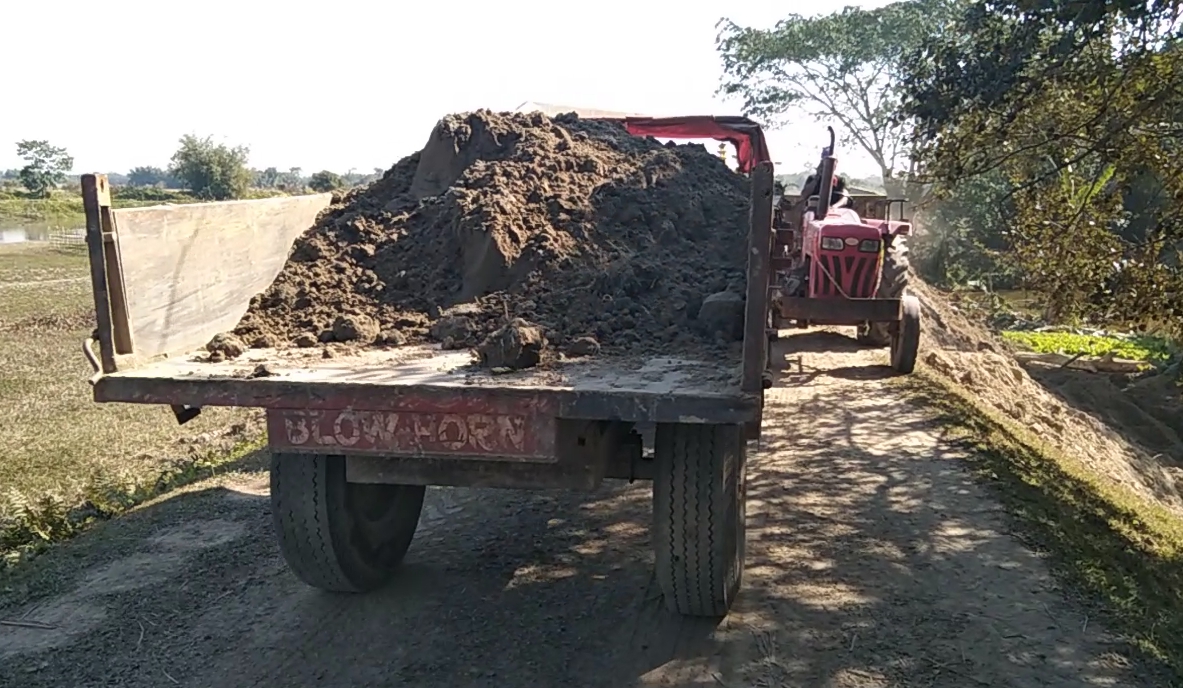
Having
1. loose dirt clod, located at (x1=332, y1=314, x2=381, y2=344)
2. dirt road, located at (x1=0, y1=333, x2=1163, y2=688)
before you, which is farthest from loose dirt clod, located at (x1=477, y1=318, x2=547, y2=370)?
dirt road, located at (x1=0, y1=333, x2=1163, y2=688)

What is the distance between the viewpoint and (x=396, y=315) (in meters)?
4.51

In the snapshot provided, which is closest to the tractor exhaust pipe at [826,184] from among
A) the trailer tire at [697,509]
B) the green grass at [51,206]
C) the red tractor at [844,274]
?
the red tractor at [844,274]

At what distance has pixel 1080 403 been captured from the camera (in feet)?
45.3

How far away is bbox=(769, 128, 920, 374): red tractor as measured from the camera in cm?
895

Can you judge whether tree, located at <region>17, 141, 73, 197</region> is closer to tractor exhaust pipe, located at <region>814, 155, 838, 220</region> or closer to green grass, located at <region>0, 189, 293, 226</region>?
green grass, located at <region>0, 189, 293, 226</region>

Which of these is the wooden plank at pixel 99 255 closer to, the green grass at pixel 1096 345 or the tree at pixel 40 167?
the green grass at pixel 1096 345

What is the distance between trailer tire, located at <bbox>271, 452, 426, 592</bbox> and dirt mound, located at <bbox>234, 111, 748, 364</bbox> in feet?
1.83

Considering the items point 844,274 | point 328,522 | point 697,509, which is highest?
point 844,274

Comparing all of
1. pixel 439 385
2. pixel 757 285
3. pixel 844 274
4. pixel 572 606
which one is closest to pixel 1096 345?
pixel 844 274

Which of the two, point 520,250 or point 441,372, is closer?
point 441,372

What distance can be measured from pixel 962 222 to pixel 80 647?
26399 millimetres

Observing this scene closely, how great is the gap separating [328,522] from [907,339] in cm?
684

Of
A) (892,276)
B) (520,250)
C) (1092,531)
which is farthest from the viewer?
(892,276)

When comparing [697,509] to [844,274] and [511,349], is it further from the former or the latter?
[844,274]
